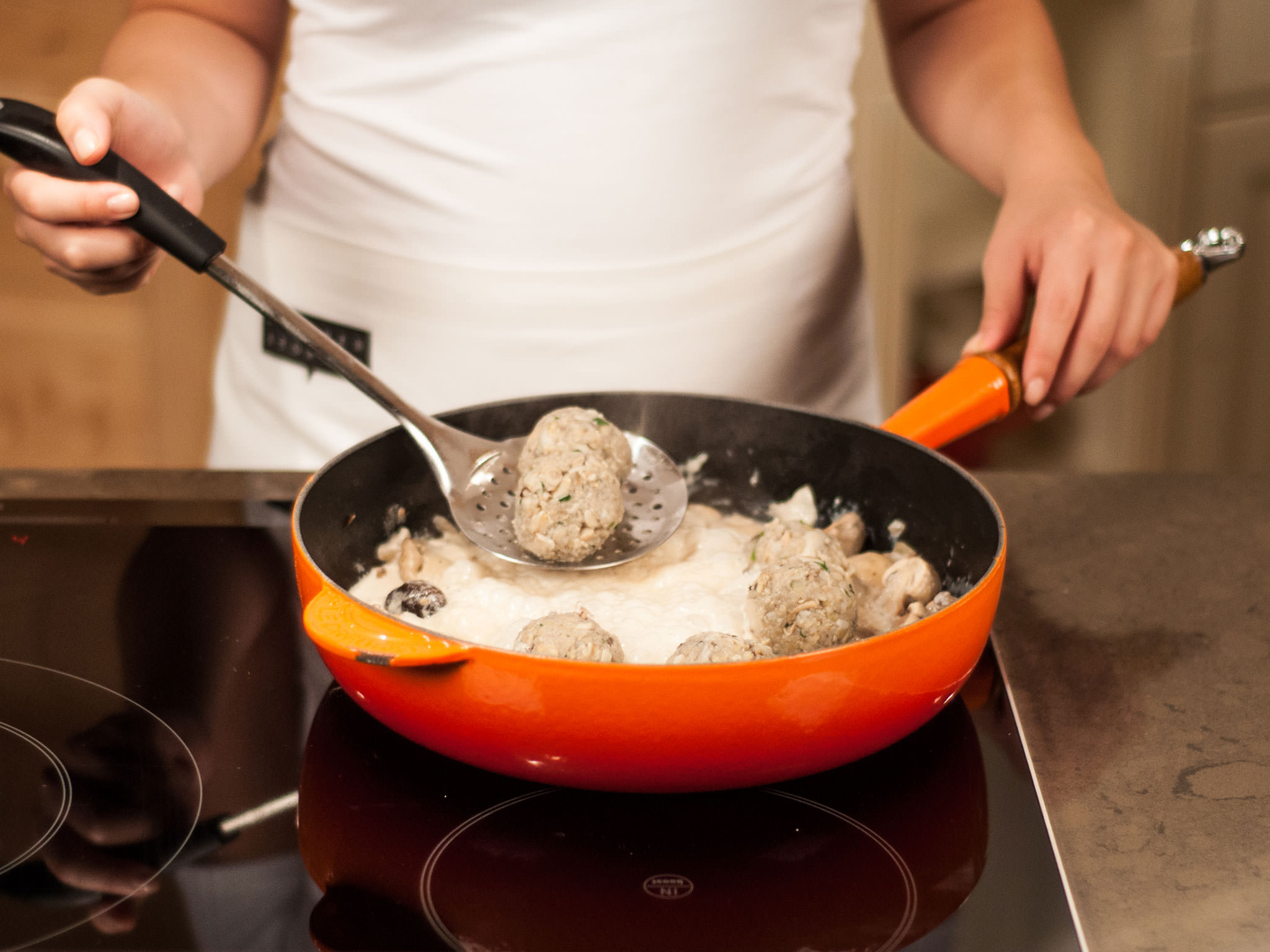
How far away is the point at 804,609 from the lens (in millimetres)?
695

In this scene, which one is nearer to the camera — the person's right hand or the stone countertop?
the stone countertop

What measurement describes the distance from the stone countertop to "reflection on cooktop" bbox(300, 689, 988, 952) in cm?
7

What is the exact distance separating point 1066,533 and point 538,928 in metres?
0.65

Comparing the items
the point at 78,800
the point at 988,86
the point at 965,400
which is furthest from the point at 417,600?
the point at 988,86

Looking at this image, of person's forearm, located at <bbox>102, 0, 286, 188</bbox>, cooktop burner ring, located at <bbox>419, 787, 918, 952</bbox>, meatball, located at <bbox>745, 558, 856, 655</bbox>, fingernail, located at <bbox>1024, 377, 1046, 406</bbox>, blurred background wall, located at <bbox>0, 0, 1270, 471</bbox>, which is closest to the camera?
cooktop burner ring, located at <bbox>419, 787, 918, 952</bbox>

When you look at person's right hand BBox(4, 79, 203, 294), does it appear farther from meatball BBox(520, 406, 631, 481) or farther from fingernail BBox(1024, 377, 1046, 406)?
fingernail BBox(1024, 377, 1046, 406)

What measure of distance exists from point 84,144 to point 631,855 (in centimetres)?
58

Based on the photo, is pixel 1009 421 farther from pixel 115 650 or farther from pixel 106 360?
pixel 106 360

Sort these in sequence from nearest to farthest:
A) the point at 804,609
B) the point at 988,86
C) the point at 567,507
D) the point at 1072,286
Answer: the point at 804,609, the point at 567,507, the point at 1072,286, the point at 988,86

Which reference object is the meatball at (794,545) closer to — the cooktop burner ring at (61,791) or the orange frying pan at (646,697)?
the orange frying pan at (646,697)

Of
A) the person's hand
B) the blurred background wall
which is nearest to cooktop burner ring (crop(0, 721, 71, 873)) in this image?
the person's hand

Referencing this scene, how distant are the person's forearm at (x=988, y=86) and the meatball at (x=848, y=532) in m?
0.39

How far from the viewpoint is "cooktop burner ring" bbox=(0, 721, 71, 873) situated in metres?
0.57

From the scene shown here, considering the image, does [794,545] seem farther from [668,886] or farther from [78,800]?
[78,800]
